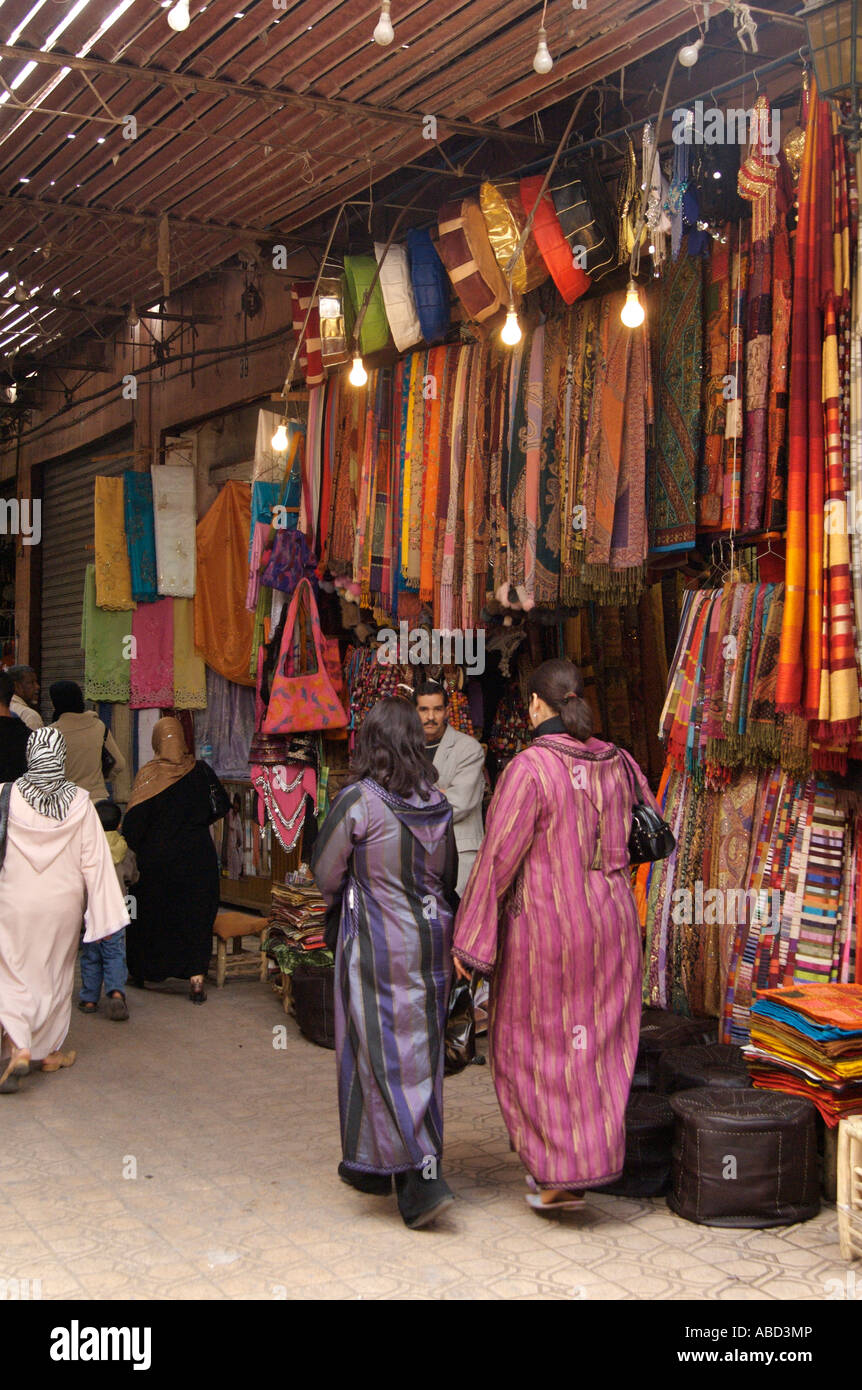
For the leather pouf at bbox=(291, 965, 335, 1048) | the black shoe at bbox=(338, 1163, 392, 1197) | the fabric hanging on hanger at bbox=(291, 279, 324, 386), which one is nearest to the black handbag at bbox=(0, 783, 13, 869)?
the leather pouf at bbox=(291, 965, 335, 1048)

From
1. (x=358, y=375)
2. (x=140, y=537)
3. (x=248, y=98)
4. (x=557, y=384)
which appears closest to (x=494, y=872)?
(x=557, y=384)

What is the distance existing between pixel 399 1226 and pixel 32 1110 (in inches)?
81.9

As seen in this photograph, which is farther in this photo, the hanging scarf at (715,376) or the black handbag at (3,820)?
the black handbag at (3,820)

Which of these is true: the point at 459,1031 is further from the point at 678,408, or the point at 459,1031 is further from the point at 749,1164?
the point at 678,408

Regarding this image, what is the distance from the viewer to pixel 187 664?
10117 millimetres

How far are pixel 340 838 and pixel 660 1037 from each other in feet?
5.59

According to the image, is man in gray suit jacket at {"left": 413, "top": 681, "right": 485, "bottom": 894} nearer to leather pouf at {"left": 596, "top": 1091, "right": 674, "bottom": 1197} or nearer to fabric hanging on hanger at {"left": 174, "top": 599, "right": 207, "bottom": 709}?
leather pouf at {"left": 596, "top": 1091, "right": 674, "bottom": 1197}

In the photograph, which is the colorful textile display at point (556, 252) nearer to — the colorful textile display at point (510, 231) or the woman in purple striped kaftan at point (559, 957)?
the colorful textile display at point (510, 231)

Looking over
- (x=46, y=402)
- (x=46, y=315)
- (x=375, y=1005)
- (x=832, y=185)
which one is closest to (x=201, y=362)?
(x=46, y=315)

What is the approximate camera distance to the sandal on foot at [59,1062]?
6.21 m

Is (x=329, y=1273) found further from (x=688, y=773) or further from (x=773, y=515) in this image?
(x=773, y=515)

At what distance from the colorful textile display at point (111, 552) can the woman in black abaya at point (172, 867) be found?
2.45m

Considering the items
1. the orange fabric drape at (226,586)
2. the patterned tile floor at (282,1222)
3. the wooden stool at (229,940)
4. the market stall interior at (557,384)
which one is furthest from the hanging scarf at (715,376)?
the orange fabric drape at (226,586)

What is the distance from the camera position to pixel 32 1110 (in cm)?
559
